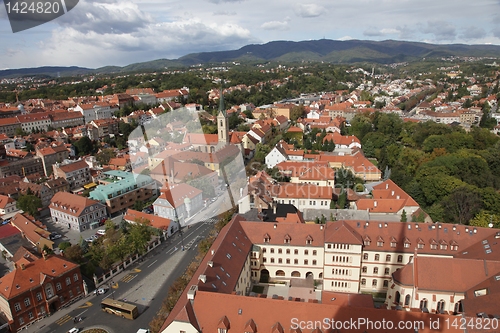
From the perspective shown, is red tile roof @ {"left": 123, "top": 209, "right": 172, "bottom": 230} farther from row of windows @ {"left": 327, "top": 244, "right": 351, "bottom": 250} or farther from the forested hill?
the forested hill

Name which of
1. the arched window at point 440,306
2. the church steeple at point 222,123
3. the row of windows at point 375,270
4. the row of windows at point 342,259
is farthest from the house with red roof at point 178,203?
the arched window at point 440,306

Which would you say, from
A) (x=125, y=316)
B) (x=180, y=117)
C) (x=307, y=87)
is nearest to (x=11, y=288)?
(x=125, y=316)

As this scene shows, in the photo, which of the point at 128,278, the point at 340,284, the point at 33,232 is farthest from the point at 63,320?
the point at 340,284

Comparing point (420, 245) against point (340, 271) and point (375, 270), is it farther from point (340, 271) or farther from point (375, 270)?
point (340, 271)

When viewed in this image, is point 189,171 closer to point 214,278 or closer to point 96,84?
point 214,278

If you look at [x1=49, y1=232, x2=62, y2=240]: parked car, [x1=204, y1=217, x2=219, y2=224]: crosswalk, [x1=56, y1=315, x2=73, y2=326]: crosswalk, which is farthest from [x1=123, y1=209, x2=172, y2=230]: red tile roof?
[x1=56, y1=315, x2=73, y2=326]: crosswalk

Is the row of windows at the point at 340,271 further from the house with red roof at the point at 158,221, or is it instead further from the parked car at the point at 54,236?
the parked car at the point at 54,236
